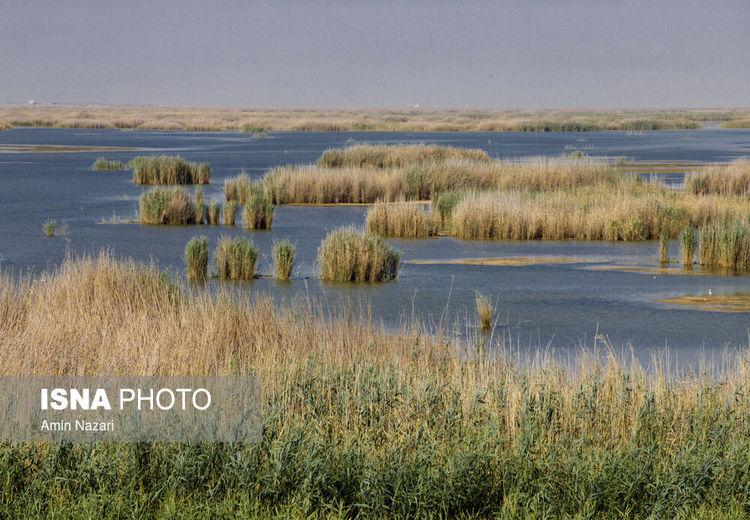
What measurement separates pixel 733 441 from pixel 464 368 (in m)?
2.63

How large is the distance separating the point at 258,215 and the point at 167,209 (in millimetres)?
2725

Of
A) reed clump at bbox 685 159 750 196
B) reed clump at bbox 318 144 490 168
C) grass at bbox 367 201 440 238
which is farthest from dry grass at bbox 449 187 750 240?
reed clump at bbox 318 144 490 168

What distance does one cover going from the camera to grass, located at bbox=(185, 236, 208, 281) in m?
16.4

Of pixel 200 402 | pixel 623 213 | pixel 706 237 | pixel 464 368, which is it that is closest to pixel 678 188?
pixel 623 213

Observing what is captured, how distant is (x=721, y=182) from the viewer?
2933cm

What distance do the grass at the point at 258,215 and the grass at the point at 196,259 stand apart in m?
7.50

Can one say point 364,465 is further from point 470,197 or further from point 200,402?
point 470,197

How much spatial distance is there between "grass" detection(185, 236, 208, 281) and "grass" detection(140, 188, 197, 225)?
887cm

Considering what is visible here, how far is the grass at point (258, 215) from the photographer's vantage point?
79.0 feet

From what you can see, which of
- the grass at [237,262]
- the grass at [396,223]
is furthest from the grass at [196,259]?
the grass at [396,223]

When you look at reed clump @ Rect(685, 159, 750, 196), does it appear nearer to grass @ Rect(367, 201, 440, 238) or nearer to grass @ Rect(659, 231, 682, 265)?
grass @ Rect(659, 231, 682, 265)

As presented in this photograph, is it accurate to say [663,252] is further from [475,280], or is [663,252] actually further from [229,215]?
[229,215]

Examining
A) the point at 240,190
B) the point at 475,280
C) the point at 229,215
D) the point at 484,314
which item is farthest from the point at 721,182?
the point at 484,314

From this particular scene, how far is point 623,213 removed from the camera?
75.8ft
